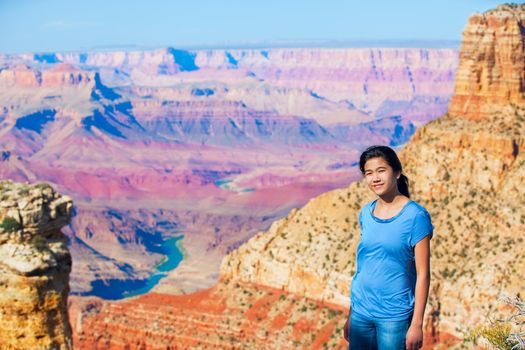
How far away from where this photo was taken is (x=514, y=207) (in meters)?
39.4

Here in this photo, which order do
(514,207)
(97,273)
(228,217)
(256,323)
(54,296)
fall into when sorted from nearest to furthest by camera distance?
(54,296) → (514,207) → (256,323) → (97,273) → (228,217)

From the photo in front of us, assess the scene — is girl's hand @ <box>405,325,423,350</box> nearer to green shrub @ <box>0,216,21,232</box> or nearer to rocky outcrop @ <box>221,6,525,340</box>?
green shrub @ <box>0,216,21,232</box>

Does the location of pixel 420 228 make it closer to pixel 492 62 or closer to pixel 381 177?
pixel 381 177

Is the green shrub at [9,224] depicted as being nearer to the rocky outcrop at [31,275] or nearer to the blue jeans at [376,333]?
the rocky outcrop at [31,275]

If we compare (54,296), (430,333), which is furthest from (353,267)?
(54,296)

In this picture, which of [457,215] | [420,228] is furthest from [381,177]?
[457,215]

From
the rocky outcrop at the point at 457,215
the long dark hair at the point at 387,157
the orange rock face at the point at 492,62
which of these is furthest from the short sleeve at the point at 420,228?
the orange rock face at the point at 492,62

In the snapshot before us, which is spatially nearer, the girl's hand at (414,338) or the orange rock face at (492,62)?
the girl's hand at (414,338)

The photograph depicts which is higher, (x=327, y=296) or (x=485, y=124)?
(x=485, y=124)

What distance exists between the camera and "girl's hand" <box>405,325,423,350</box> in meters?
9.87

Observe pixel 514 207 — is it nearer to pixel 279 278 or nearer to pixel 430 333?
pixel 430 333

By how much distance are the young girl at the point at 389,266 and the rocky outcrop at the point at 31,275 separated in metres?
12.1

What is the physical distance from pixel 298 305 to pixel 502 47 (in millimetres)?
18344

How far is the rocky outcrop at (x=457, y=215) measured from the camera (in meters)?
37.3
